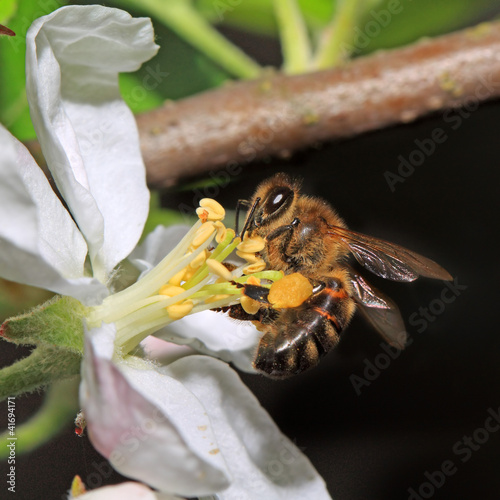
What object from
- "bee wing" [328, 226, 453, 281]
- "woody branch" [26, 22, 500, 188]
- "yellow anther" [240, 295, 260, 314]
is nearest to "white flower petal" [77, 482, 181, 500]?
"yellow anther" [240, 295, 260, 314]

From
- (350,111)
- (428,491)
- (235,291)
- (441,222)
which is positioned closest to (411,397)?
(428,491)

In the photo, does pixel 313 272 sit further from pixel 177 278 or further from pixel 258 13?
pixel 258 13

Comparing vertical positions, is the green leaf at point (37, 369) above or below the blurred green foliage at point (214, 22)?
below

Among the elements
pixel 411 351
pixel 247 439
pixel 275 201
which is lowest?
pixel 411 351

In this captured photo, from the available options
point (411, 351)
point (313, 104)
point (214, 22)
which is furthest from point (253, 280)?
point (411, 351)

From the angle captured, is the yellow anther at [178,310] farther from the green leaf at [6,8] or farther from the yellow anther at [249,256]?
the green leaf at [6,8]

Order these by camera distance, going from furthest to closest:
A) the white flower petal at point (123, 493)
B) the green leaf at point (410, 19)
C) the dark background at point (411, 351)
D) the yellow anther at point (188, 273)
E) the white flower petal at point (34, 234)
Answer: the green leaf at point (410, 19) < the dark background at point (411, 351) < the yellow anther at point (188, 273) < the white flower petal at point (123, 493) < the white flower petal at point (34, 234)

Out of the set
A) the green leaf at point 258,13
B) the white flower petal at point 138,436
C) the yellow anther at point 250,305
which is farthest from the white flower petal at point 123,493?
the green leaf at point 258,13

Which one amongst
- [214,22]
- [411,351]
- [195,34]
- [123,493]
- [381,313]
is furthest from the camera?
[411,351]
